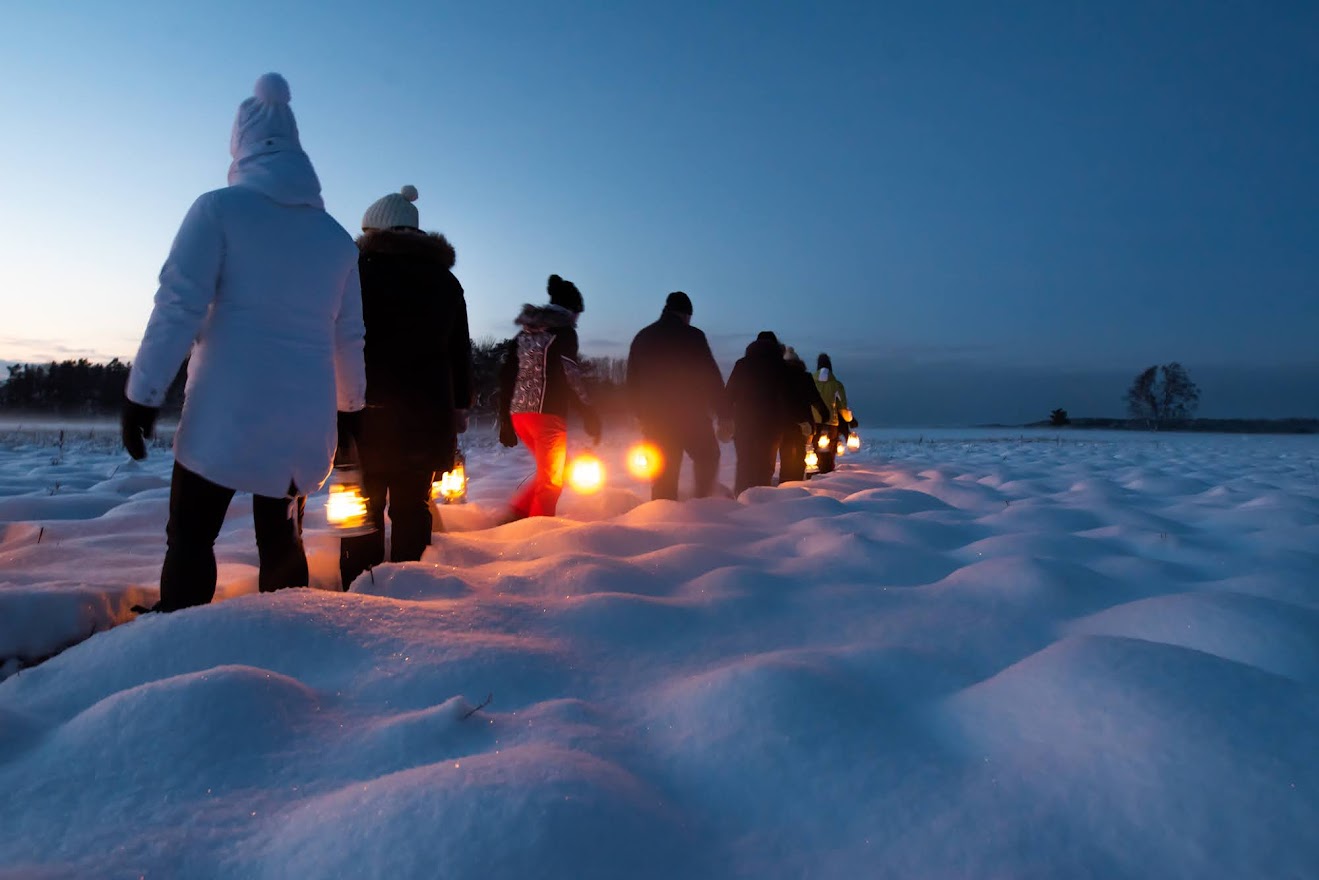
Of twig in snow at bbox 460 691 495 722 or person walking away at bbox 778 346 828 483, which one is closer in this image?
→ twig in snow at bbox 460 691 495 722

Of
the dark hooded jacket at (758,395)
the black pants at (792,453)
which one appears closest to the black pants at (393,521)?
the dark hooded jacket at (758,395)

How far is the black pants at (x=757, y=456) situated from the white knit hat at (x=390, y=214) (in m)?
4.48

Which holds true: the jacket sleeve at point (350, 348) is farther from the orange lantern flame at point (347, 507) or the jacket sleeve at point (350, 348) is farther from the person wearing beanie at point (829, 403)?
the person wearing beanie at point (829, 403)

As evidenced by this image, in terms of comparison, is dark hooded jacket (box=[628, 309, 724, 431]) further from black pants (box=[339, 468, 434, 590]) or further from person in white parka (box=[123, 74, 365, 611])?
person in white parka (box=[123, 74, 365, 611])

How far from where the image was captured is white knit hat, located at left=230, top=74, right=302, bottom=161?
97.7 inches

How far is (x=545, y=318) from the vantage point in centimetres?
504

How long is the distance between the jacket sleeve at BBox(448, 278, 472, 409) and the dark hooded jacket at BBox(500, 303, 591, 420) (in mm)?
1203

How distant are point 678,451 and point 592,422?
1.02 metres

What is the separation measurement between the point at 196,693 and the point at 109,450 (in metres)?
13.5

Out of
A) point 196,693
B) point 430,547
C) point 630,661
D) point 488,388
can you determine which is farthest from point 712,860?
point 488,388

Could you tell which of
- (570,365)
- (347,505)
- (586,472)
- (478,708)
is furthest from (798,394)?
(478,708)

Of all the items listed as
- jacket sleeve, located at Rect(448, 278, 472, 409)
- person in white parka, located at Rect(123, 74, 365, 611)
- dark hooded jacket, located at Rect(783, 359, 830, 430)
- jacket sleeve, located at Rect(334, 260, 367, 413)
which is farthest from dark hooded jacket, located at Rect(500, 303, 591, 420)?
dark hooded jacket, located at Rect(783, 359, 830, 430)

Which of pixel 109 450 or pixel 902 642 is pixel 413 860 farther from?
pixel 109 450

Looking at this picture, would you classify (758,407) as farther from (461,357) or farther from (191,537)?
(191,537)
